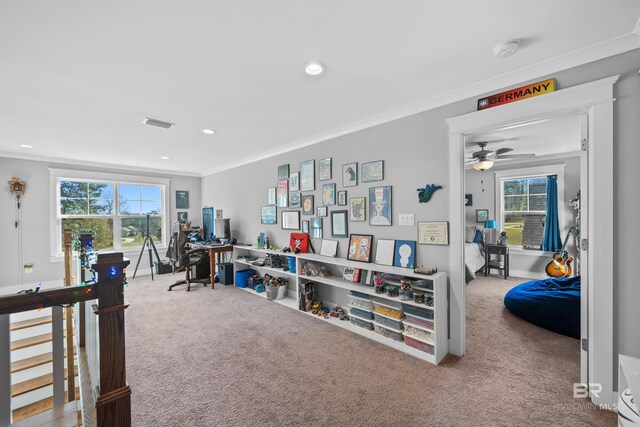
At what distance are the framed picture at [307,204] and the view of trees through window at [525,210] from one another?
453 cm

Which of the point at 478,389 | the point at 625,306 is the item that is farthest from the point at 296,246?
the point at 625,306

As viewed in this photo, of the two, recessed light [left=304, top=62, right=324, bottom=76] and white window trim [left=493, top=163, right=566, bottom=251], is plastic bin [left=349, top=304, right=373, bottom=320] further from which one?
white window trim [left=493, top=163, right=566, bottom=251]

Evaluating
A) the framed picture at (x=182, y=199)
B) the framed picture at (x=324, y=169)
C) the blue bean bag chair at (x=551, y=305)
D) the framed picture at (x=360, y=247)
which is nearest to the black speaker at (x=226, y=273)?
the framed picture at (x=182, y=199)

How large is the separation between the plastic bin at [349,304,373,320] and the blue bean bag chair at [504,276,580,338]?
6.45ft

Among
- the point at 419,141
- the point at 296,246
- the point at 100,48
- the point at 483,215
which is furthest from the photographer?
the point at 483,215

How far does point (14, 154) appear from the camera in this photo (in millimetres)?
4340

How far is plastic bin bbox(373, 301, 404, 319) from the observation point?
2.57m

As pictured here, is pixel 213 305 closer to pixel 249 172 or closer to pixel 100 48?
pixel 249 172

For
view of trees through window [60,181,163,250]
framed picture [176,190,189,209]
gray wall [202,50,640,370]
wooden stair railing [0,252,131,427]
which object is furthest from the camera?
framed picture [176,190,189,209]

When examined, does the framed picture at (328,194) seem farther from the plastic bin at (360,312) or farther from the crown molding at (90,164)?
the crown molding at (90,164)

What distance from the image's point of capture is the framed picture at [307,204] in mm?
3730

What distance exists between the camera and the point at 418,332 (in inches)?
95.2

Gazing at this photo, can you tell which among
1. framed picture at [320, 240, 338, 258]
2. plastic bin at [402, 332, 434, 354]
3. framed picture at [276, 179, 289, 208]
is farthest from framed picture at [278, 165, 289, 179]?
plastic bin at [402, 332, 434, 354]

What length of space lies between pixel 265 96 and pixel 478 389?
3.02 metres
